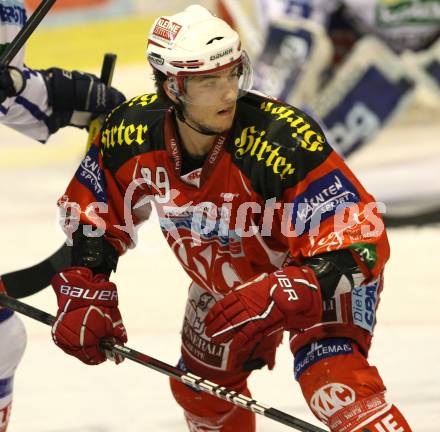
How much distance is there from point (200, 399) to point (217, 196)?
0.65 m

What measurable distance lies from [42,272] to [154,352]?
95 centimetres

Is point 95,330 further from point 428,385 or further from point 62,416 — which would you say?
point 428,385

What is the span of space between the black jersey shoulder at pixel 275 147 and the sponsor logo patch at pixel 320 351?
0.35m

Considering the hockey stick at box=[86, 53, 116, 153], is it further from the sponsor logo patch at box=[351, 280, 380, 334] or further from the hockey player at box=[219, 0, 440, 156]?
the hockey player at box=[219, 0, 440, 156]

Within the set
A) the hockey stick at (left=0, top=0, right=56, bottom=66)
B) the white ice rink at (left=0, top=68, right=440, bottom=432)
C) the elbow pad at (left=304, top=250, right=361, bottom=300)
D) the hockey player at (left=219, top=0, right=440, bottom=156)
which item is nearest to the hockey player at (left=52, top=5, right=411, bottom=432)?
the elbow pad at (left=304, top=250, right=361, bottom=300)

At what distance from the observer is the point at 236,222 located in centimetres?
297

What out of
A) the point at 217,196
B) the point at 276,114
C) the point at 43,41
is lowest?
the point at 43,41

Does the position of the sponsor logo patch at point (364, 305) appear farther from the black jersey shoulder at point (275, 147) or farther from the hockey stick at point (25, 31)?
the hockey stick at point (25, 31)

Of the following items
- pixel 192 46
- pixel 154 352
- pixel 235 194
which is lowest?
pixel 154 352

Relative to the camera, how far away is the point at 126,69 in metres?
8.48

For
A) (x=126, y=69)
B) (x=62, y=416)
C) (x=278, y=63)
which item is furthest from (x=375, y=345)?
(x=126, y=69)

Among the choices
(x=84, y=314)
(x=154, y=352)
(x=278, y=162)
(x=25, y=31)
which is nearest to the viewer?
(x=278, y=162)

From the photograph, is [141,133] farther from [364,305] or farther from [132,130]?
[364,305]

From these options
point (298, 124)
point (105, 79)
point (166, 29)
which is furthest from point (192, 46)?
point (105, 79)
